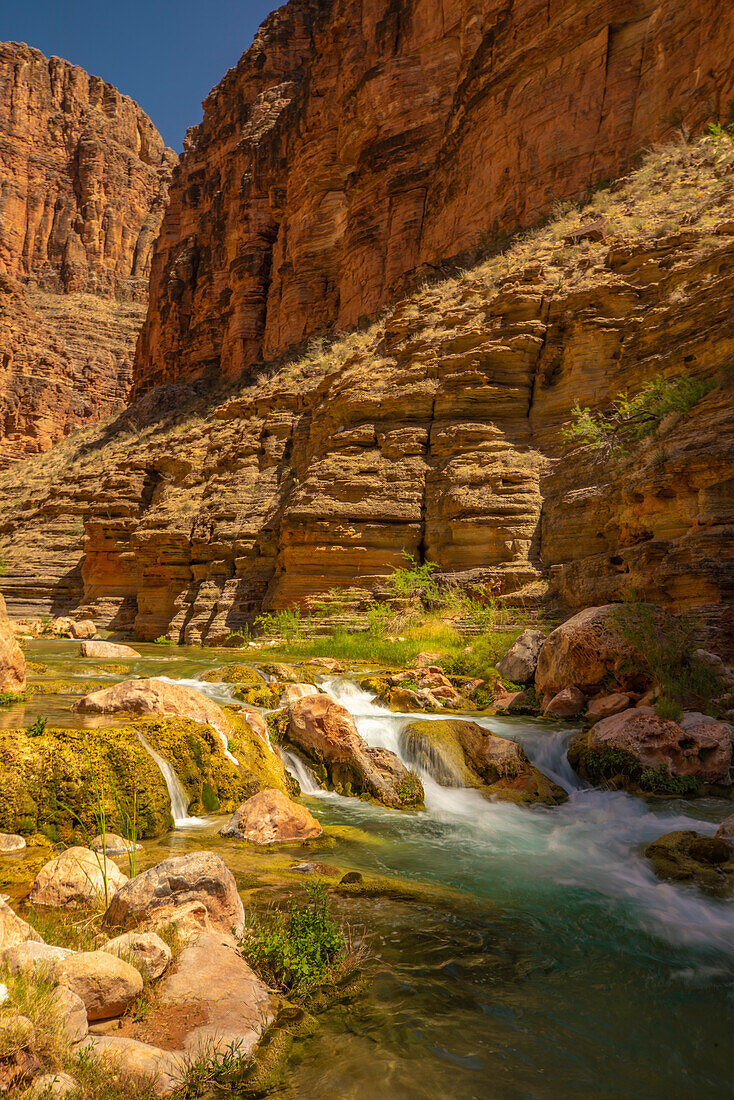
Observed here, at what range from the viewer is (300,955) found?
3.18 m

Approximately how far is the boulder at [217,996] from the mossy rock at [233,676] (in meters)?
7.20

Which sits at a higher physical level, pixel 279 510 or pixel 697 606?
pixel 279 510

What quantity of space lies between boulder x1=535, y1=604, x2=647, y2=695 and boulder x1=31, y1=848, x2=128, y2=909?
24.4ft

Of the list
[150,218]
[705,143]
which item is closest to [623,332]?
[705,143]

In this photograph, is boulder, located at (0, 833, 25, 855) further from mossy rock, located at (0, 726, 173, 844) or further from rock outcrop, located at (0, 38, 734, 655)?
rock outcrop, located at (0, 38, 734, 655)

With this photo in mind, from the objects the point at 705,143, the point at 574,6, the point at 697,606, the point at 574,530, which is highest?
the point at 574,6

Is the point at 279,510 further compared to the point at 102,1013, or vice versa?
the point at 279,510

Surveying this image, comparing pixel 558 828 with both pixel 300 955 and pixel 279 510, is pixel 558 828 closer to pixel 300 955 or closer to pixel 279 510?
pixel 300 955

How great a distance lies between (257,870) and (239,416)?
1100 inches

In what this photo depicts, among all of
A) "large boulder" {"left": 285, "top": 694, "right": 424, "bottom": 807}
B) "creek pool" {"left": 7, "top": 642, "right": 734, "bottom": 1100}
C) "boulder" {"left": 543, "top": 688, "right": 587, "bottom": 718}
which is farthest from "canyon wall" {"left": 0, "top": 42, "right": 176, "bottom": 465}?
"creek pool" {"left": 7, "top": 642, "right": 734, "bottom": 1100}

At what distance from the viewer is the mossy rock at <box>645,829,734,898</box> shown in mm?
4434

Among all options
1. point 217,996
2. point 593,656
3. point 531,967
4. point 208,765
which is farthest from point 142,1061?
point 593,656

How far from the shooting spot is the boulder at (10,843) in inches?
175

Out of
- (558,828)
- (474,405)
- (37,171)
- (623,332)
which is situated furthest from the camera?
(37,171)
